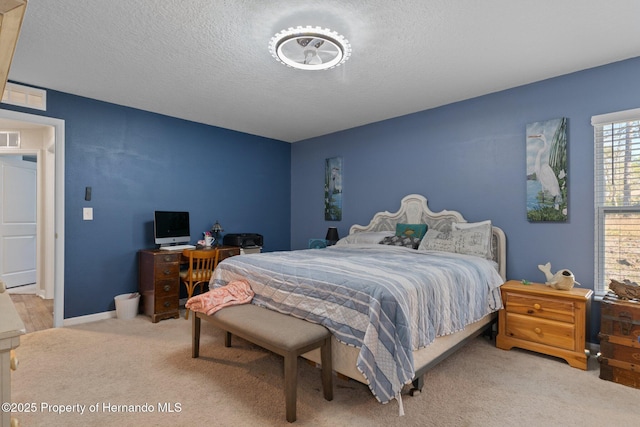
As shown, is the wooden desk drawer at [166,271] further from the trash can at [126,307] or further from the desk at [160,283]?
the trash can at [126,307]

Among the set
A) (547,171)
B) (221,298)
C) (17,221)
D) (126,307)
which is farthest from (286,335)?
(17,221)

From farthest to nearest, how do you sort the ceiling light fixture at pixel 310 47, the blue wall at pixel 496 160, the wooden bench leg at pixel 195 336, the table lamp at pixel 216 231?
the table lamp at pixel 216 231
the blue wall at pixel 496 160
the wooden bench leg at pixel 195 336
the ceiling light fixture at pixel 310 47

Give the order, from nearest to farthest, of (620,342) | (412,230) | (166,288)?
(620,342) < (166,288) < (412,230)

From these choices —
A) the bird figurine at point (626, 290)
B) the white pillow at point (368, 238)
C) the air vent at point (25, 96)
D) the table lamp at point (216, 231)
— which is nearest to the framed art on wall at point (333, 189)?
the white pillow at point (368, 238)

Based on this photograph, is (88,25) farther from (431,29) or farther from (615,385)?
(615,385)

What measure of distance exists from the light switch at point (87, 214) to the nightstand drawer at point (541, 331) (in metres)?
4.40

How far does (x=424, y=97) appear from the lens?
12.0 ft

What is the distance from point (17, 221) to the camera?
5.23 m

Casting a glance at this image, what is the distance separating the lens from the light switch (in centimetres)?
369

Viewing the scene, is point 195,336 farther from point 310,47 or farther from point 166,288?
point 310,47

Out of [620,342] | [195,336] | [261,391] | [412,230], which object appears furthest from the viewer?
[412,230]

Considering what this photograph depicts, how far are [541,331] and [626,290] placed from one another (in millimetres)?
660

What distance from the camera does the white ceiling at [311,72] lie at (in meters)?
2.12

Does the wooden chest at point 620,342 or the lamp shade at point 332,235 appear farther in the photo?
the lamp shade at point 332,235
